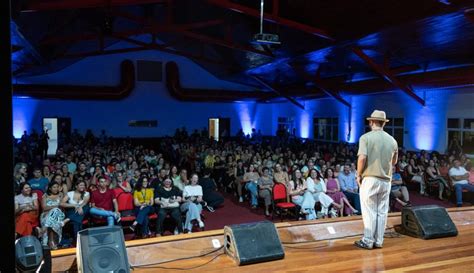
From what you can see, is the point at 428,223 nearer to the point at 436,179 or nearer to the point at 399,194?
the point at 399,194

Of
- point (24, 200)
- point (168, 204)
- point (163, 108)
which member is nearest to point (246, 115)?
point (163, 108)

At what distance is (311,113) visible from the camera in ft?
58.7

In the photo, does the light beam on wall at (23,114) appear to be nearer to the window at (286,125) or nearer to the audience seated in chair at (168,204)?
the window at (286,125)

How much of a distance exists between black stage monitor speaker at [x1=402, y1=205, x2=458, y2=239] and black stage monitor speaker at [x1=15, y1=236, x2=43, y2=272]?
3.78 meters

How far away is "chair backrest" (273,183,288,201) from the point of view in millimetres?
6672

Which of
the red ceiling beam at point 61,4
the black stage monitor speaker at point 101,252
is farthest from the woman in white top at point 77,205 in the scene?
the red ceiling beam at point 61,4

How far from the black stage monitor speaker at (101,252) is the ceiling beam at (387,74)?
815cm

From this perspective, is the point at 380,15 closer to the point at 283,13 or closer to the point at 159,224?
the point at 283,13

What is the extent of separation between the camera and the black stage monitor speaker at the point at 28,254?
2771 millimetres

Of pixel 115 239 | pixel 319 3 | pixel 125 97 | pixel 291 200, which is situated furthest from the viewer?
pixel 125 97

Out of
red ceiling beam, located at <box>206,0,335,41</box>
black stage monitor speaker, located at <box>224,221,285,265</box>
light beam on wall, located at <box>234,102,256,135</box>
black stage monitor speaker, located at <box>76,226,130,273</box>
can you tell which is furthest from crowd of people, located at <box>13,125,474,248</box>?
light beam on wall, located at <box>234,102,256,135</box>

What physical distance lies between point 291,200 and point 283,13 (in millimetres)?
5243

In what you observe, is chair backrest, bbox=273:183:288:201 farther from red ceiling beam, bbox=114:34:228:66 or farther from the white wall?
red ceiling beam, bbox=114:34:228:66

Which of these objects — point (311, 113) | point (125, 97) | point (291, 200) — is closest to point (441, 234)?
point (291, 200)
